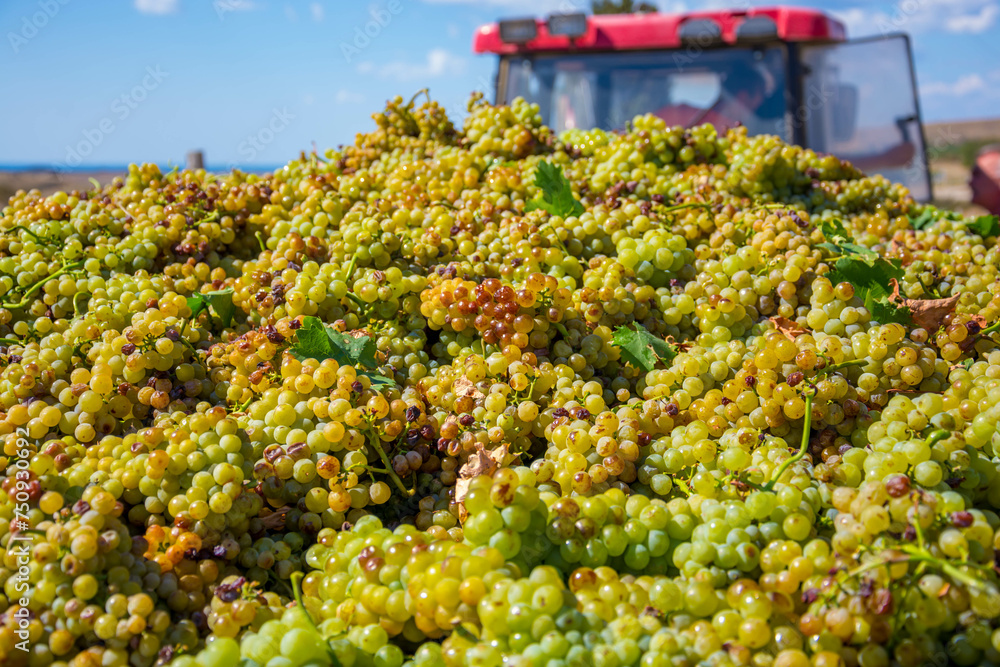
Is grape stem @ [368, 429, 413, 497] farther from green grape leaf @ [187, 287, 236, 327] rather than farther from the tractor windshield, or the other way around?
the tractor windshield

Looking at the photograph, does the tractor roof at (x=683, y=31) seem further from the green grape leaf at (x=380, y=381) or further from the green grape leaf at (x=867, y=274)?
the green grape leaf at (x=380, y=381)

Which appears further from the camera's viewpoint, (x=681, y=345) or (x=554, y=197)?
(x=554, y=197)

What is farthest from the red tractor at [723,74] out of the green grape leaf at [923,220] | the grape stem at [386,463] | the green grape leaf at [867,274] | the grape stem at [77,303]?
the grape stem at [386,463]

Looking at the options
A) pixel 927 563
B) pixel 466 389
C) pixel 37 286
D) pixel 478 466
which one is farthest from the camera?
pixel 37 286

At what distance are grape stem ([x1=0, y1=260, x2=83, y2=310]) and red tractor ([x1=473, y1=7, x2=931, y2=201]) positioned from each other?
156 inches

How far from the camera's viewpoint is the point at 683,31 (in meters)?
4.71

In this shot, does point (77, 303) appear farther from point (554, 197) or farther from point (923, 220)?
point (923, 220)

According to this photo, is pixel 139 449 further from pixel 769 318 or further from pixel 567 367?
pixel 769 318

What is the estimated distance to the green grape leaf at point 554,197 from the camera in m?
1.81

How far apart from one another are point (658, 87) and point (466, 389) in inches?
175

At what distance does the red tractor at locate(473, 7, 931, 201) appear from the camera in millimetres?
4773

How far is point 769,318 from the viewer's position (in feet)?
4.89

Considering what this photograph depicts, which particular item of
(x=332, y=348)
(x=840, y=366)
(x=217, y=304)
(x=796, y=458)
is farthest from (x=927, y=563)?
(x=217, y=304)

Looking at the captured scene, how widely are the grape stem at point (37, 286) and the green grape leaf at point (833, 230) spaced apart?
1.91m
